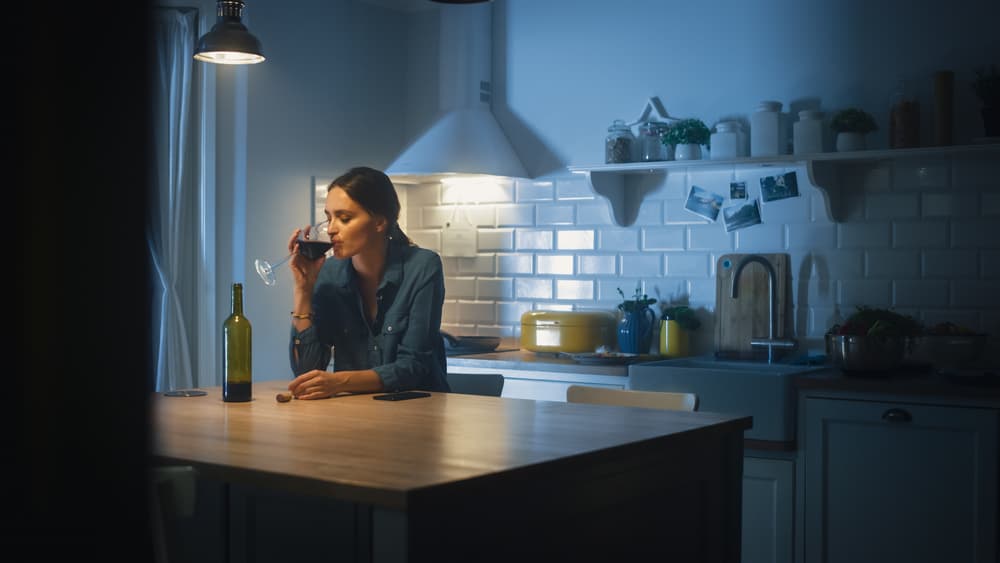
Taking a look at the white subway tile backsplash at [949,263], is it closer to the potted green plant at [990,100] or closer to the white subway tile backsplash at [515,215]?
the potted green plant at [990,100]

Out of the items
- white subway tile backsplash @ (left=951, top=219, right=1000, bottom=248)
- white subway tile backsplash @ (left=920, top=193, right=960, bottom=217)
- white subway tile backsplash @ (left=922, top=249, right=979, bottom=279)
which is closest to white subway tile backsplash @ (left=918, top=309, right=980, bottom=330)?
white subway tile backsplash @ (left=922, top=249, right=979, bottom=279)

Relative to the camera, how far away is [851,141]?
3.76m

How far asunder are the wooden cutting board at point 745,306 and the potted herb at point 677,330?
11 cm

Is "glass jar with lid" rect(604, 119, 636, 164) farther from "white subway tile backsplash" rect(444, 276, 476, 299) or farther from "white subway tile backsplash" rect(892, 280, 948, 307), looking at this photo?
"white subway tile backsplash" rect(892, 280, 948, 307)

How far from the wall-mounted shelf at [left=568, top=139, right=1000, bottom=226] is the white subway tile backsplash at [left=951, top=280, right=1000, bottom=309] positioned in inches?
18.4

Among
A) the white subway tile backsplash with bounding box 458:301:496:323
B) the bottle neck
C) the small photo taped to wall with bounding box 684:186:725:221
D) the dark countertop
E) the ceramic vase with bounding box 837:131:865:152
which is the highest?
the ceramic vase with bounding box 837:131:865:152

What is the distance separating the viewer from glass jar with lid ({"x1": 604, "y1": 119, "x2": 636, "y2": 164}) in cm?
431

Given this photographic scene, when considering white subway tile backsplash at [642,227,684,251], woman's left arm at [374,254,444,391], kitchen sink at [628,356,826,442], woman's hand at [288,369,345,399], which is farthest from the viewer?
white subway tile backsplash at [642,227,684,251]

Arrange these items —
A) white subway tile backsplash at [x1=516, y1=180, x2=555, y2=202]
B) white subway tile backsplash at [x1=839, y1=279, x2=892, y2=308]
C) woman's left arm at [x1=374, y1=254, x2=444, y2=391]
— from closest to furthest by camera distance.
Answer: woman's left arm at [x1=374, y1=254, x2=444, y2=391]
white subway tile backsplash at [x1=839, y1=279, x2=892, y2=308]
white subway tile backsplash at [x1=516, y1=180, x2=555, y2=202]

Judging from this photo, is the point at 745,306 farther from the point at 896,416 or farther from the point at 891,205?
the point at 896,416

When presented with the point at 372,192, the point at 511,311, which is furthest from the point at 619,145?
the point at 372,192

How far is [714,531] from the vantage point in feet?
7.20

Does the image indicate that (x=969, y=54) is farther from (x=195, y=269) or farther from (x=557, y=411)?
(x=195, y=269)

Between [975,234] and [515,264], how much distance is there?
203cm
